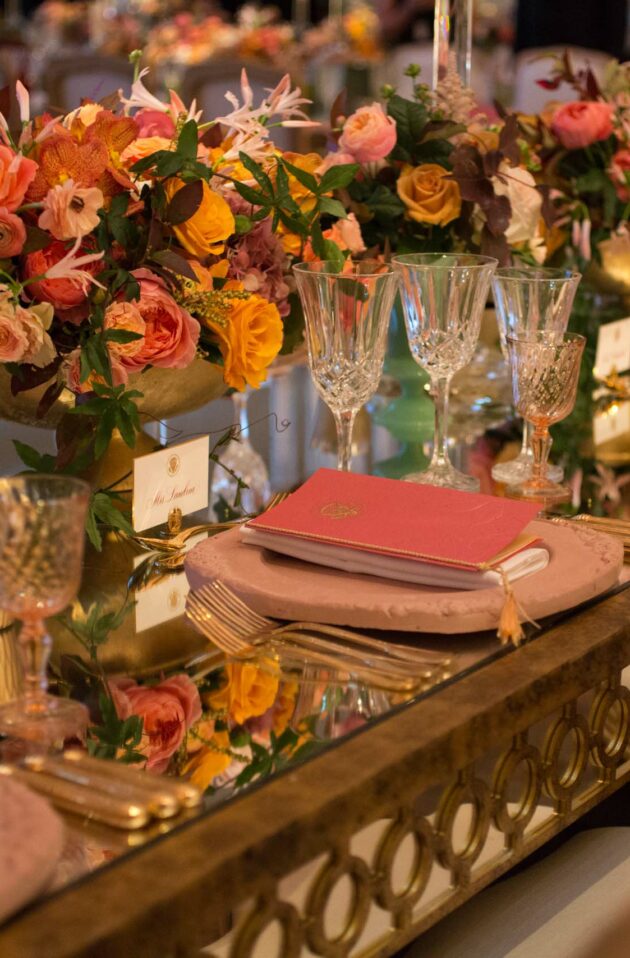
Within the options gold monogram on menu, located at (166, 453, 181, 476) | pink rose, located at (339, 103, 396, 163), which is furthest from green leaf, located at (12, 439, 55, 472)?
pink rose, located at (339, 103, 396, 163)

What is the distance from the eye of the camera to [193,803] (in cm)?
77

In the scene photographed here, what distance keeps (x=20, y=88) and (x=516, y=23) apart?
735cm

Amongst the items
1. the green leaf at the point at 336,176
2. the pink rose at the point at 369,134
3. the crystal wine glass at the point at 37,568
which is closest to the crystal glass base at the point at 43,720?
the crystal wine glass at the point at 37,568

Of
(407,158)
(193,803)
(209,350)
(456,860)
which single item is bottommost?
(456,860)

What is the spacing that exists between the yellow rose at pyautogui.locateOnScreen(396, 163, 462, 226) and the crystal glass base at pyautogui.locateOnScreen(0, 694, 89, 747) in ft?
3.35

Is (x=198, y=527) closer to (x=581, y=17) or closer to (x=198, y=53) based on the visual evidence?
(x=198, y=53)

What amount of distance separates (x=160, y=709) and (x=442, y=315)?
60cm

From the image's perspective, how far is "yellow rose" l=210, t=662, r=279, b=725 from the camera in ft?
2.98

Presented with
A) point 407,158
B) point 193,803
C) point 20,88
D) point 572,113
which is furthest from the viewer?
point 572,113

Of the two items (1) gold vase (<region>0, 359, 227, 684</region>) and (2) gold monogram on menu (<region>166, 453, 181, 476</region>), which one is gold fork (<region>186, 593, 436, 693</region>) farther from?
(2) gold monogram on menu (<region>166, 453, 181, 476</region>)

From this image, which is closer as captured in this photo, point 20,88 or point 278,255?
point 20,88

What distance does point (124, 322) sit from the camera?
4.04 ft

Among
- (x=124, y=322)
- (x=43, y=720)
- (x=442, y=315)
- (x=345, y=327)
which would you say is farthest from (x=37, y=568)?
(x=442, y=315)

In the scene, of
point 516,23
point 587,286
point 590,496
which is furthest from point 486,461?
point 516,23
